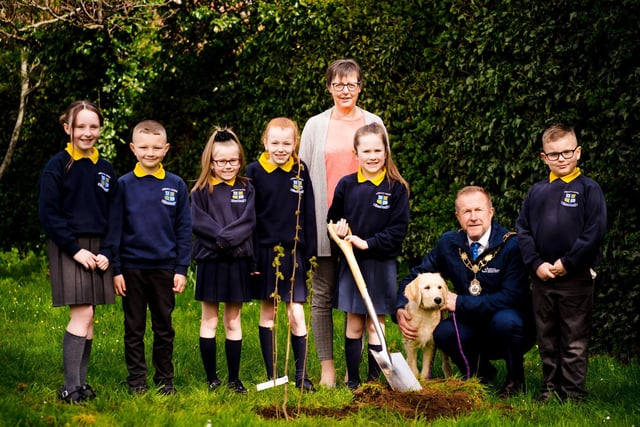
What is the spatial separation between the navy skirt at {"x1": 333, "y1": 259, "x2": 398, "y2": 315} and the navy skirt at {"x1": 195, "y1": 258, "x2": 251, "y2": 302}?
2.03 feet

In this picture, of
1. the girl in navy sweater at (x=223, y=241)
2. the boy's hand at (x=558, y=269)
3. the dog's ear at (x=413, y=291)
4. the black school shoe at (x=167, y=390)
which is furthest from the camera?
the dog's ear at (x=413, y=291)

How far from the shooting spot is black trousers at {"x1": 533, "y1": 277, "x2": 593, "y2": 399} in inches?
204

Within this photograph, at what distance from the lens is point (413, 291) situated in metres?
5.67

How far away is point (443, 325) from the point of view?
5.65 meters

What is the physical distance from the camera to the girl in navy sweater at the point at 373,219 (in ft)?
18.0

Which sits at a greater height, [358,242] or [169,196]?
[169,196]

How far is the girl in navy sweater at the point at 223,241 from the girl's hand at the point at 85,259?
0.64m

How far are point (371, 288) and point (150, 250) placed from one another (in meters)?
1.37

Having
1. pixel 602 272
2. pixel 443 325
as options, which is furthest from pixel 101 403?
pixel 602 272

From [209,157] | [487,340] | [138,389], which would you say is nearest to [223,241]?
[209,157]

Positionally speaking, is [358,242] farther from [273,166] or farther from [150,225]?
[150,225]

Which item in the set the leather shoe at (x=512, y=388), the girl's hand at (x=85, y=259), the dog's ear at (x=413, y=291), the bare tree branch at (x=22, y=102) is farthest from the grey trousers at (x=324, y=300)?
the bare tree branch at (x=22, y=102)

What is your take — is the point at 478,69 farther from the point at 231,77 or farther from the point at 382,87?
the point at 231,77

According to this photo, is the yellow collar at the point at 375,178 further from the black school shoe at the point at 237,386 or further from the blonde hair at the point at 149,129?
the black school shoe at the point at 237,386
